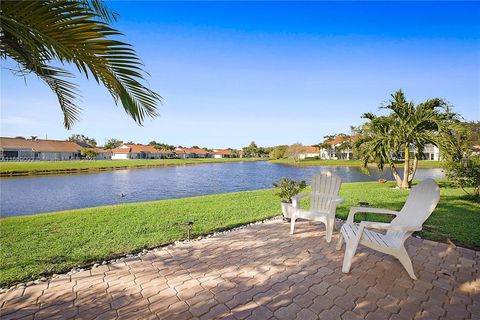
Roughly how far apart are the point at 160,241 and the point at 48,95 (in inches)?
112

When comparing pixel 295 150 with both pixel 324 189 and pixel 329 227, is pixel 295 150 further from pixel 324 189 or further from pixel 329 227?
pixel 329 227

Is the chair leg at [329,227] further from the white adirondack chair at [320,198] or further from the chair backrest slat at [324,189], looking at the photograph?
the chair backrest slat at [324,189]

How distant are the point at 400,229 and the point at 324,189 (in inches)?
83.4

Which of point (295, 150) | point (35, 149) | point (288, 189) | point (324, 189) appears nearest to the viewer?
point (324, 189)

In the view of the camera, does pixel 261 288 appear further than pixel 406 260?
No

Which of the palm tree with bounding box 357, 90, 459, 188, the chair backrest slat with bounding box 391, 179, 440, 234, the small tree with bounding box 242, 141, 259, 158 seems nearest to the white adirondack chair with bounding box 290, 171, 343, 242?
the chair backrest slat with bounding box 391, 179, 440, 234

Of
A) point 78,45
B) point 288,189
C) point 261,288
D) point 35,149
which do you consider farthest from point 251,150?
point 78,45

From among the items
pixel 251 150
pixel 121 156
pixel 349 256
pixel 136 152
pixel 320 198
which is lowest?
pixel 349 256

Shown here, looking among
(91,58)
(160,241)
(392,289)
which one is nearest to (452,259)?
(392,289)

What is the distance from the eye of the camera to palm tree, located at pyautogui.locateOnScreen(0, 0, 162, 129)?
4.48 feet

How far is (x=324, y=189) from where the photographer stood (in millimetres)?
4996

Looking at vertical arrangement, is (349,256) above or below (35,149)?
below

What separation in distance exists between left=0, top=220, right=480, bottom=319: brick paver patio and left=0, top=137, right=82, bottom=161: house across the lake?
55213 millimetres

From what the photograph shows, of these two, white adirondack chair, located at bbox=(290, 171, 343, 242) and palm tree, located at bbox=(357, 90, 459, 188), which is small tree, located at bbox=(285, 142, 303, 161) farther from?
white adirondack chair, located at bbox=(290, 171, 343, 242)
